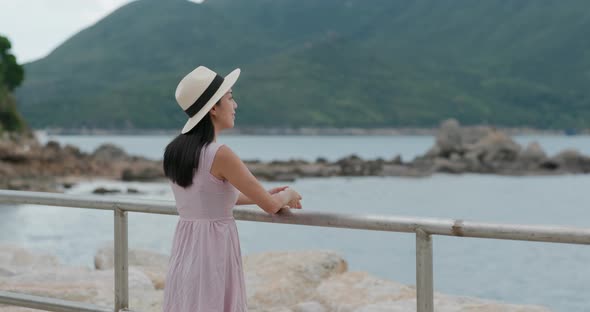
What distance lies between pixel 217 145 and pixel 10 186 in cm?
4271

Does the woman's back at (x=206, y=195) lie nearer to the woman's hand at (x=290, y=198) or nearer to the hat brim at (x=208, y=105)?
the hat brim at (x=208, y=105)

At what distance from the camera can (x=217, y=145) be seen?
3.08 m

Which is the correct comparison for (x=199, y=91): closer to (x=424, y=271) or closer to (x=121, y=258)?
(x=424, y=271)

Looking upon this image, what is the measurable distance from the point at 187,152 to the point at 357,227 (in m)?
0.74

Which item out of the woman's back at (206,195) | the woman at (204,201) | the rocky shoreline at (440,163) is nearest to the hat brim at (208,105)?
the woman at (204,201)

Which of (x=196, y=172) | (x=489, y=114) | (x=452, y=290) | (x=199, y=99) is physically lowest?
(x=452, y=290)

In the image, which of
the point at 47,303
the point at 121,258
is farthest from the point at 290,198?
the point at 47,303

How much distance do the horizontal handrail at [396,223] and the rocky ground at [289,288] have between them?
142cm

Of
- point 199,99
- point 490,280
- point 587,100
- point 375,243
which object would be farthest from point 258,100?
point 199,99

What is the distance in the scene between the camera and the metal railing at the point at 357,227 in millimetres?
2938

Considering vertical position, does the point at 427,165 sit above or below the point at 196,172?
above

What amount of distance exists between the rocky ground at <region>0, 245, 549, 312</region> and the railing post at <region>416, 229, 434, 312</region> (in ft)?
5.80

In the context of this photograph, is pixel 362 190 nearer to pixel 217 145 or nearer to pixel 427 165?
pixel 427 165

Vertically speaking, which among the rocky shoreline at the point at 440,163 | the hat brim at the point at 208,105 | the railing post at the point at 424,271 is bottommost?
the railing post at the point at 424,271
